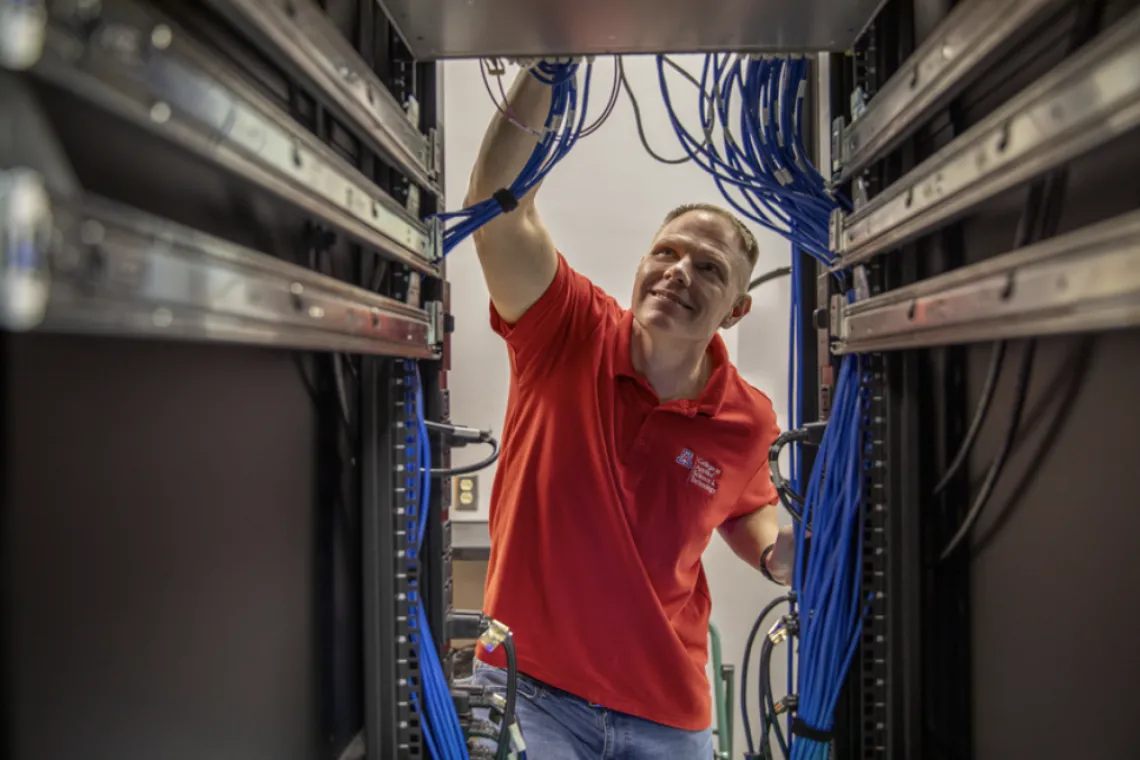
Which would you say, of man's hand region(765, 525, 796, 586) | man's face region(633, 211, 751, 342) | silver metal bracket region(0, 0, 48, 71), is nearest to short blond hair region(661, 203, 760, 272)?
man's face region(633, 211, 751, 342)

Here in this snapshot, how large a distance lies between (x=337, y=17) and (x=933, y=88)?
2.52ft

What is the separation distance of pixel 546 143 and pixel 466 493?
169 cm

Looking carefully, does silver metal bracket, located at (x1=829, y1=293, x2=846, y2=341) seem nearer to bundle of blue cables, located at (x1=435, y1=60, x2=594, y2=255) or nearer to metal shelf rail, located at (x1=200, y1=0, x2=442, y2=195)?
bundle of blue cables, located at (x1=435, y1=60, x2=594, y2=255)

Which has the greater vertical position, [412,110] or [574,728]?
[412,110]

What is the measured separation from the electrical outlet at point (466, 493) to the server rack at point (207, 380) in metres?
1.55

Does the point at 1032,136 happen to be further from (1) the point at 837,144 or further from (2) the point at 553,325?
(2) the point at 553,325

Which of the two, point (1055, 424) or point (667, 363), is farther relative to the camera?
point (667, 363)

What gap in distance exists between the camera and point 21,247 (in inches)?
13.2

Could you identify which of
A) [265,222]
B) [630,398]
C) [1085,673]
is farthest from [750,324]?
[265,222]

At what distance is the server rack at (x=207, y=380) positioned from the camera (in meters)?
0.40

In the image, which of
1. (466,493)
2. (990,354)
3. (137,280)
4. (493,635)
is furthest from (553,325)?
(466,493)

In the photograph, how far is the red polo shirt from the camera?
1.46 m

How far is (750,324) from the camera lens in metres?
2.42

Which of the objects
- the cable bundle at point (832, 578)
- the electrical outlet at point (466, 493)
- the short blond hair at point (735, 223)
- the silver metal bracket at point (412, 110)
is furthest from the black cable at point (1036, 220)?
the electrical outlet at point (466, 493)
